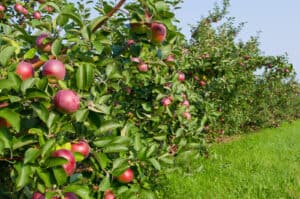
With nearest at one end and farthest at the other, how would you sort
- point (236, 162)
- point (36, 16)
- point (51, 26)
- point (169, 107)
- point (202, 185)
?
point (51, 26) → point (169, 107) → point (36, 16) → point (202, 185) → point (236, 162)

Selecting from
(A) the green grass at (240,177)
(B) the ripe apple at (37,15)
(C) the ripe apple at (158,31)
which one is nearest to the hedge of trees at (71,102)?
(C) the ripe apple at (158,31)

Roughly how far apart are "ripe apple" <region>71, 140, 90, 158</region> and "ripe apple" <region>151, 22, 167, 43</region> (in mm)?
440

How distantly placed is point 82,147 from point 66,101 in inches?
8.5

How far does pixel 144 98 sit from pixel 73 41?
156 cm

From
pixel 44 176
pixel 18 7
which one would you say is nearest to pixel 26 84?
pixel 44 176

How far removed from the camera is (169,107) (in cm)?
285

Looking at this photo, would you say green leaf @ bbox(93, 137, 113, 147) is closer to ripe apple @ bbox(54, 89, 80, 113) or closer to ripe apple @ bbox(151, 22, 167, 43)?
ripe apple @ bbox(54, 89, 80, 113)

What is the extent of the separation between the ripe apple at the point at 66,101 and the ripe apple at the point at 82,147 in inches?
6.5

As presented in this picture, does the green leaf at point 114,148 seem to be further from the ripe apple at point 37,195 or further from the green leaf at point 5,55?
the green leaf at point 5,55

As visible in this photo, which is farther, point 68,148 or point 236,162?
point 236,162

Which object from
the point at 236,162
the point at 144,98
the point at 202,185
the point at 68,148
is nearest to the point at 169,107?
the point at 144,98

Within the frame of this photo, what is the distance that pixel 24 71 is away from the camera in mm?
1237

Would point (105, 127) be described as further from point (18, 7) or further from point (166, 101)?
point (18, 7)

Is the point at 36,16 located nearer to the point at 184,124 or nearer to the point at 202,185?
the point at 184,124
